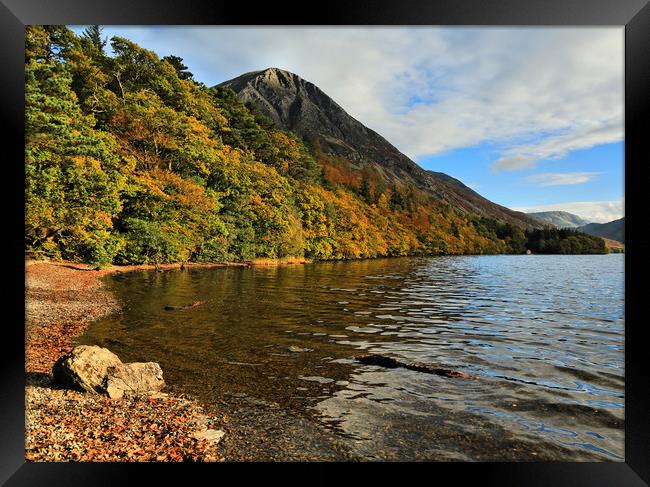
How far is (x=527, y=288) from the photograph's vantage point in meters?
29.6

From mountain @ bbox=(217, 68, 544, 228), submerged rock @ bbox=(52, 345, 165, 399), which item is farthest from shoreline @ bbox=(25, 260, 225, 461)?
mountain @ bbox=(217, 68, 544, 228)

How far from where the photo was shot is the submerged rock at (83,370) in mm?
7141

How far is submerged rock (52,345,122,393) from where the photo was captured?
7141mm

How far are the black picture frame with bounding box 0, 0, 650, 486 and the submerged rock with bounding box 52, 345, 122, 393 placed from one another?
1526 mm

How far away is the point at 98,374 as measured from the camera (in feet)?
23.8

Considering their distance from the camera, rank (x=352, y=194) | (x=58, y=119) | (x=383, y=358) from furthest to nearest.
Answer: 1. (x=352, y=194)
2. (x=58, y=119)
3. (x=383, y=358)

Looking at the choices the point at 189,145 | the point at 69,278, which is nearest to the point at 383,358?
the point at 69,278

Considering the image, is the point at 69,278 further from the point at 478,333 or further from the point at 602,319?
the point at 602,319

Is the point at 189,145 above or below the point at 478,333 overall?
above
